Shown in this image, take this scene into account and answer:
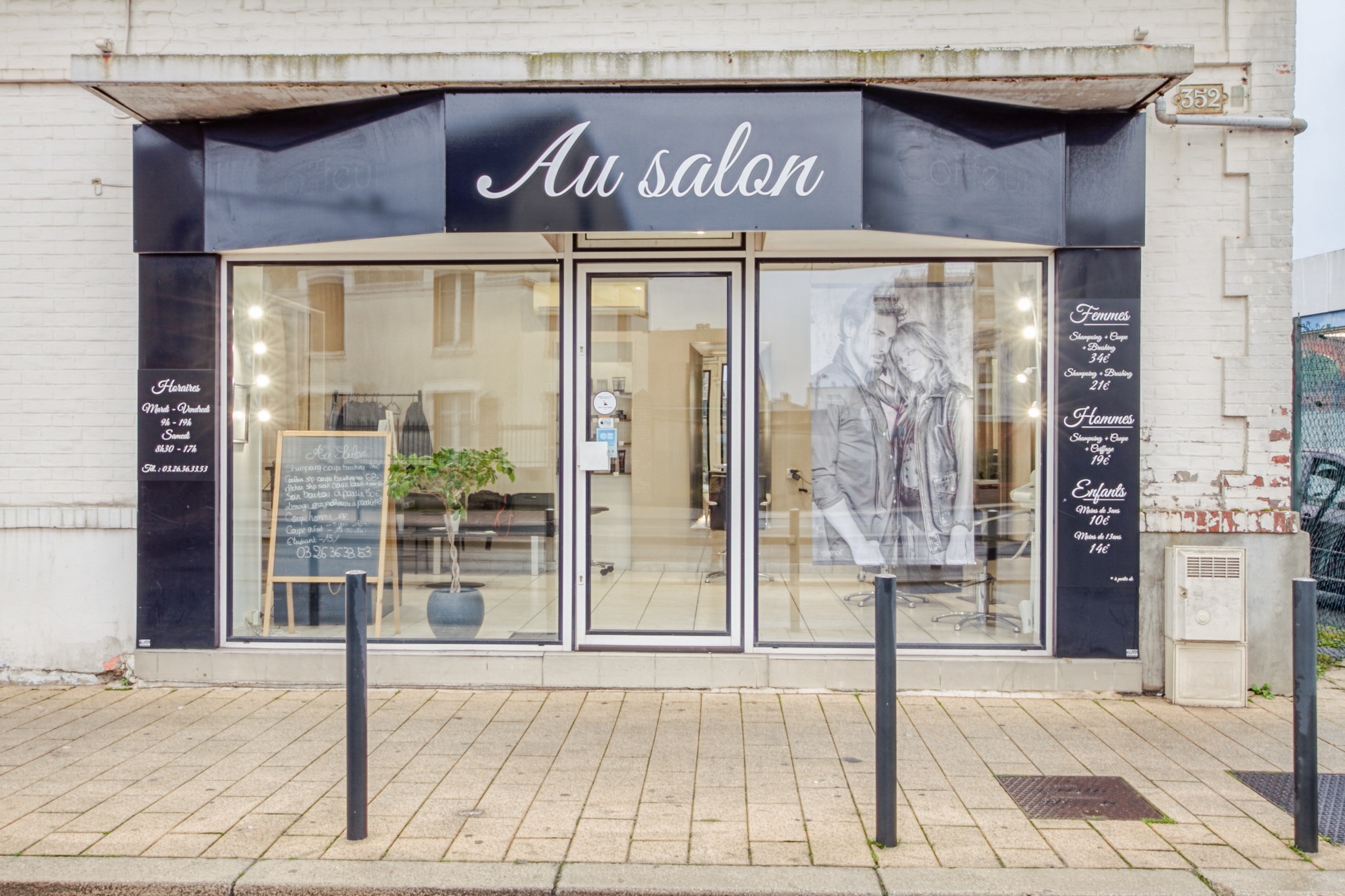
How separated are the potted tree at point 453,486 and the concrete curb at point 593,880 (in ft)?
9.80

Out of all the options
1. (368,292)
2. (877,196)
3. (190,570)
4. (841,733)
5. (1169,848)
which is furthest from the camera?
(368,292)

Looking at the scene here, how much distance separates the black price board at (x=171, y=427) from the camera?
6.44m

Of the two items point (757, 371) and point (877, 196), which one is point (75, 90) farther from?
point (877, 196)

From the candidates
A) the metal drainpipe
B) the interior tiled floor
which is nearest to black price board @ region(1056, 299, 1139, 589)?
the interior tiled floor

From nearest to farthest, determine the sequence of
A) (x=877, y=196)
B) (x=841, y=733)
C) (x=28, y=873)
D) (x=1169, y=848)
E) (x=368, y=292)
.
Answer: (x=28, y=873) → (x=1169, y=848) → (x=841, y=733) → (x=877, y=196) → (x=368, y=292)

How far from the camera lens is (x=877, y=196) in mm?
5836

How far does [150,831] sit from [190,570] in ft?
9.02

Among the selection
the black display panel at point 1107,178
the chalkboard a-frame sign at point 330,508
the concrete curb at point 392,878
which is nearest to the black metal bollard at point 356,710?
the concrete curb at point 392,878

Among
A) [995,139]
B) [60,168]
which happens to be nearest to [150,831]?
[60,168]

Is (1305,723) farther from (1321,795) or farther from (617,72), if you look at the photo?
(617,72)

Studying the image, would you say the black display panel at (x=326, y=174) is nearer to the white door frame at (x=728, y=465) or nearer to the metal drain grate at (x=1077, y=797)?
the white door frame at (x=728, y=465)

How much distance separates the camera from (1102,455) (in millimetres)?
6168

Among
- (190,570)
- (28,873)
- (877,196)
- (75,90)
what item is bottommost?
(28,873)

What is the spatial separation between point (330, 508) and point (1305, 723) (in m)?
6.17
